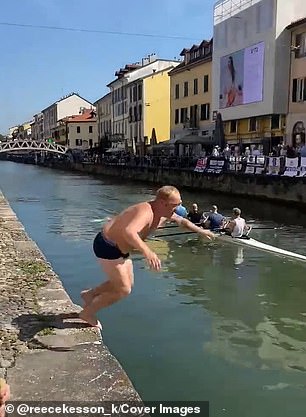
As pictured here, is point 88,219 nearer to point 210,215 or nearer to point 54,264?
point 210,215

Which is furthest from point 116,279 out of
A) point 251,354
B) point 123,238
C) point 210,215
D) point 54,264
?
point 210,215

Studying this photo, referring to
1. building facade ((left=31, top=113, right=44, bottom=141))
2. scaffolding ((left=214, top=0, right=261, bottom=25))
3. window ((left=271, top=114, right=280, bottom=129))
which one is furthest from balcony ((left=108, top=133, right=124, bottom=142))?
building facade ((left=31, top=113, right=44, bottom=141))

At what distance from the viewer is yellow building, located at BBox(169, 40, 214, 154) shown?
174 feet

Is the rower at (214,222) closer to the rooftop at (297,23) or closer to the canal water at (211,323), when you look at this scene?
the canal water at (211,323)

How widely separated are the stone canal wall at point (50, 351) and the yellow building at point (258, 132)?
110ft

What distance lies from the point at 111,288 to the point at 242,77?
41.0 m

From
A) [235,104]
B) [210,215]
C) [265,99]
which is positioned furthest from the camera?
[235,104]

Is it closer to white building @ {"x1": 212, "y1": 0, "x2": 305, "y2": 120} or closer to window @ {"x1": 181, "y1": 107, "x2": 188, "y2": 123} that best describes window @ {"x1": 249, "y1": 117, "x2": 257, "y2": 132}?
white building @ {"x1": 212, "y1": 0, "x2": 305, "y2": 120}

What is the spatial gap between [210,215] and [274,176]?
1483 cm

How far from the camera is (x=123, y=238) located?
5.45m

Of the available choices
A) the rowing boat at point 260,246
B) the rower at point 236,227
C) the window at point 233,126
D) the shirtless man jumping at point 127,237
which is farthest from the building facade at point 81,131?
the shirtless man jumping at point 127,237

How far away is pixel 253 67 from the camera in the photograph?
139ft

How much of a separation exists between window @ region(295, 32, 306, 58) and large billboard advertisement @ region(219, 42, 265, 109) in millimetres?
2952

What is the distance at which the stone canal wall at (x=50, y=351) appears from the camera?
15.2 ft
